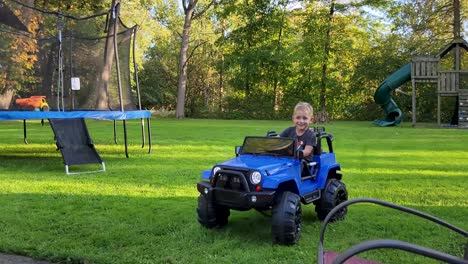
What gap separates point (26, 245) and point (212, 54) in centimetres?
3323

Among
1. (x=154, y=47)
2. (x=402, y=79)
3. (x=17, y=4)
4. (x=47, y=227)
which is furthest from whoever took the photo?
(x=154, y=47)

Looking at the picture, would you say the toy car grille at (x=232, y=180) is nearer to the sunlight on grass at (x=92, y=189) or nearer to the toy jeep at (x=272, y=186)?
the toy jeep at (x=272, y=186)

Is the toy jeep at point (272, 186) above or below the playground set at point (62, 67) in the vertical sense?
below

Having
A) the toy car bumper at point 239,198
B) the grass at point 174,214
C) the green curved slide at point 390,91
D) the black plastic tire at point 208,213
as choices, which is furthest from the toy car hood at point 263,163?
the green curved slide at point 390,91

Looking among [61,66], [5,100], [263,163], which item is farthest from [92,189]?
[5,100]

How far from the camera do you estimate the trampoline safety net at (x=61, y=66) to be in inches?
379

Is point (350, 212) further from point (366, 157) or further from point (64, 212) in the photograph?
point (366, 157)

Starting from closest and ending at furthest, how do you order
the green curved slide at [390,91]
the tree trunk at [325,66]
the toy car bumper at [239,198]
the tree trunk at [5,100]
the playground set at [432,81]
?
the toy car bumper at [239,198] < the tree trunk at [5,100] < the playground set at [432,81] < the green curved slide at [390,91] < the tree trunk at [325,66]

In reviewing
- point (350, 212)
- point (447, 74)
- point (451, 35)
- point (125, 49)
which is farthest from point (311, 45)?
point (350, 212)

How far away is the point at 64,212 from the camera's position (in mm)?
4766

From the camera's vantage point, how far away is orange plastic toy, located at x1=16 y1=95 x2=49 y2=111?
9258 millimetres

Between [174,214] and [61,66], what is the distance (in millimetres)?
6299

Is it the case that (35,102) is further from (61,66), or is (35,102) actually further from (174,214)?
(174,214)

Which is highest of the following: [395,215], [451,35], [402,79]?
[451,35]
